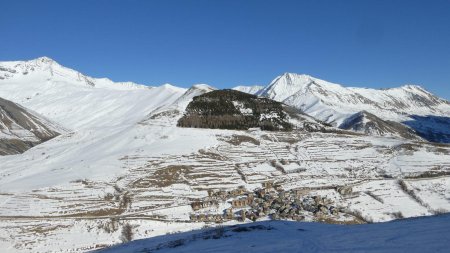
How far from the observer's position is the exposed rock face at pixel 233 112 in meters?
135

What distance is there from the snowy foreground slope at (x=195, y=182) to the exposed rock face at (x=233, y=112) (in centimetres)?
960

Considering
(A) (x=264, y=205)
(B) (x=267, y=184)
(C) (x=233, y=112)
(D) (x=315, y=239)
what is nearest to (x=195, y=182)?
(B) (x=267, y=184)

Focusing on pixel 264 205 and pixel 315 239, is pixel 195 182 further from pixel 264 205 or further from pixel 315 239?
pixel 315 239

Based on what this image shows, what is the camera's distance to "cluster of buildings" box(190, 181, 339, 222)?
61497 millimetres

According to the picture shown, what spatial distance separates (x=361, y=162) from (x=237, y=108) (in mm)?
62146

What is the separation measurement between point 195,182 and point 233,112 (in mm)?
68717

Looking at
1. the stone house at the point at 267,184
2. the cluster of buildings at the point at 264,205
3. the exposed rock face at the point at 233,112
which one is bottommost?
the cluster of buildings at the point at 264,205

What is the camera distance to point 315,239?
1063 inches

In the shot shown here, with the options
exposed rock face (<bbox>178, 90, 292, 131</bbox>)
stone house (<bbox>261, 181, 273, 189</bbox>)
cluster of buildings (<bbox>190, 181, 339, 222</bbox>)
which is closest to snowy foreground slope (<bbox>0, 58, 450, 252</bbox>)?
cluster of buildings (<bbox>190, 181, 339, 222</bbox>)

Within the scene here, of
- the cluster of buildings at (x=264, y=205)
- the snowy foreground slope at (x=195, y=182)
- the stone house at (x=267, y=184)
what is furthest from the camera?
the stone house at (x=267, y=184)

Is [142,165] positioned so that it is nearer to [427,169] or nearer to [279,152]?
Result: [279,152]

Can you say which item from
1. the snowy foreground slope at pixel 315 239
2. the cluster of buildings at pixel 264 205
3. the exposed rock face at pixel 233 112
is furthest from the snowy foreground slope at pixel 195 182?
the snowy foreground slope at pixel 315 239

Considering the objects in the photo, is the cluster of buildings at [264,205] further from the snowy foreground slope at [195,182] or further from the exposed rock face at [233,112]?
the exposed rock face at [233,112]

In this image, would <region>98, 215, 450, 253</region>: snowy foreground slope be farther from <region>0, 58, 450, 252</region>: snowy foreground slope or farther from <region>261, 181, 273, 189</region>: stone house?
<region>261, 181, 273, 189</region>: stone house
